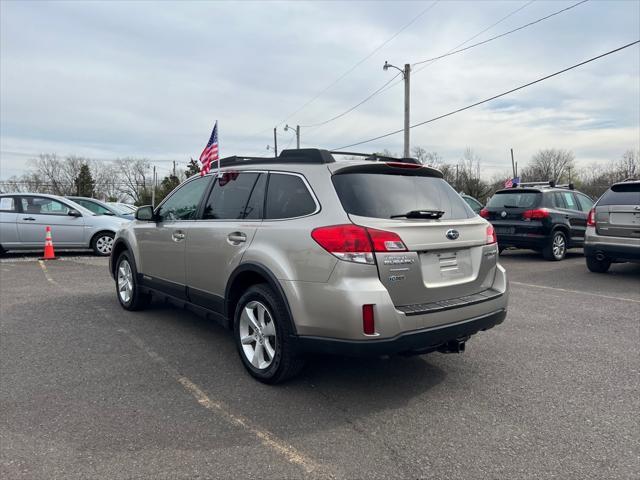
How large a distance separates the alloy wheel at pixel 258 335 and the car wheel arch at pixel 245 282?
20 centimetres

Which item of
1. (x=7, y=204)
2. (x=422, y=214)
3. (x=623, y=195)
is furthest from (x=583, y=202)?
(x=7, y=204)

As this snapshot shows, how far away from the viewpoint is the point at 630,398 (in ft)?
11.1

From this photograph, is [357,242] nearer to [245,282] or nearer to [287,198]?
[287,198]

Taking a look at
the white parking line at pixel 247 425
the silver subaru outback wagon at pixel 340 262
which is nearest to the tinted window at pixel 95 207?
the silver subaru outback wagon at pixel 340 262

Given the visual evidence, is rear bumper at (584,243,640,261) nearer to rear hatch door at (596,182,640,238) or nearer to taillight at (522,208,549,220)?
rear hatch door at (596,182,640,238)

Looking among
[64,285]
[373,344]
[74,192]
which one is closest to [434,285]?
[373,344]

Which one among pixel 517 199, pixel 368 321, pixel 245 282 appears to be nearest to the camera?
pixel 368 321

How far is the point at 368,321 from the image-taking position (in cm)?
297

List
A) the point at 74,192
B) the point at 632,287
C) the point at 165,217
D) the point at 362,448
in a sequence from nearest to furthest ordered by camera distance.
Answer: the point at 362,448
the point at 165,217
the point at 632,287
the point at 74,192

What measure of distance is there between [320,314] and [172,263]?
2357 millimetres

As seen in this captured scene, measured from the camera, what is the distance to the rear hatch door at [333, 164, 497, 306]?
312 centimetres

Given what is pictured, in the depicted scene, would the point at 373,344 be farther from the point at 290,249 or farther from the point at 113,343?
the point at 113,343

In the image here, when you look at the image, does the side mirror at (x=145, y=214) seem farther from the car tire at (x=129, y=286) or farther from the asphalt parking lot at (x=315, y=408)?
the asphalt parking lot at (x=315, y=408)

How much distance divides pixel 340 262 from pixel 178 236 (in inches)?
92.5
